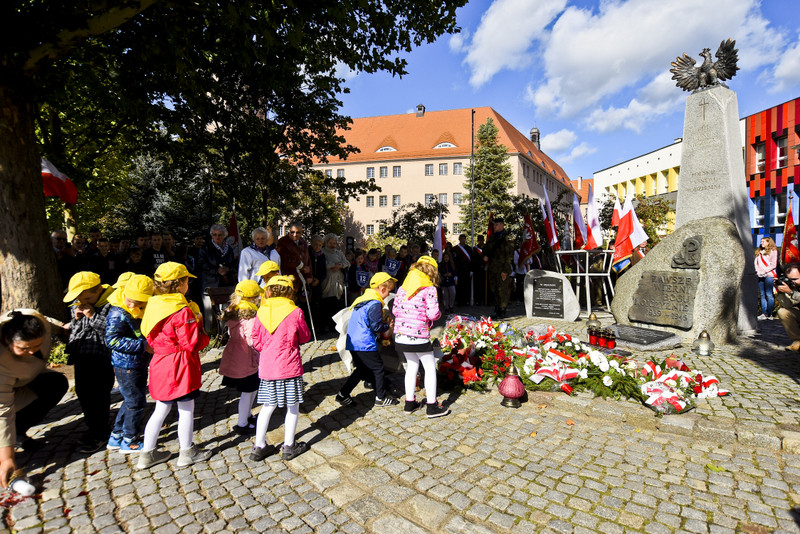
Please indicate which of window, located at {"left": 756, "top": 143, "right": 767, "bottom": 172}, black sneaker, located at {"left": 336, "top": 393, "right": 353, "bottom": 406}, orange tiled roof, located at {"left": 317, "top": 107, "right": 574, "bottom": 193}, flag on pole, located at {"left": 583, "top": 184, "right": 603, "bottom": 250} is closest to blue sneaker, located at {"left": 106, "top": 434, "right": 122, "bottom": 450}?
black sneaker, located at {"left": 336, "top": 393, "right": 353, "bottom": 406}

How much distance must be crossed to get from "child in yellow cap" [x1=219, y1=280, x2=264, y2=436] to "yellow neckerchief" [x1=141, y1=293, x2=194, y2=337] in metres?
0.75

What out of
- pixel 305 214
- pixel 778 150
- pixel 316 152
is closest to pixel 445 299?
pixel 316 152

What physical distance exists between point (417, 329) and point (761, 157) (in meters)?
35.8

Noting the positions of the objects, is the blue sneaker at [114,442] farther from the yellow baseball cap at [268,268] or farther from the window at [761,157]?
the window at [761,157]

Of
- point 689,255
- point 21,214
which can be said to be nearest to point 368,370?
point 21,214

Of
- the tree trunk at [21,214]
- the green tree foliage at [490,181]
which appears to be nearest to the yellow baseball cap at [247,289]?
the tree trunk at [21,214]

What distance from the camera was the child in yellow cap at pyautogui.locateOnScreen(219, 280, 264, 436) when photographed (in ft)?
14.4

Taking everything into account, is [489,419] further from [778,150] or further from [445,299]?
[778,150]

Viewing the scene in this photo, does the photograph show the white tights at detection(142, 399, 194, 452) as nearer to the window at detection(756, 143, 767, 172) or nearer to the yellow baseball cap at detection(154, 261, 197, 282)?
the yellow baseball cap at detection(154, 261, 197, 282)

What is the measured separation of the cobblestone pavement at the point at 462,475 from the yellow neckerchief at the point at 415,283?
136 centimetres

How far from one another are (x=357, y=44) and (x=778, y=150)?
31.8m

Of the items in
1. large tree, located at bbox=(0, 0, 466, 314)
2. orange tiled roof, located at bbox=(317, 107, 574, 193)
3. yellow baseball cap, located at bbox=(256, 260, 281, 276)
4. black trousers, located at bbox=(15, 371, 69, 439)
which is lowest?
black trousers, located at bbox=(15, 371, 69, 439)

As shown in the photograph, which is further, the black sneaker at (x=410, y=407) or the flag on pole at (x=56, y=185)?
the flag on pole at (x=56, y=185)

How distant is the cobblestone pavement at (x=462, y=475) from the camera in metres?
2.92
